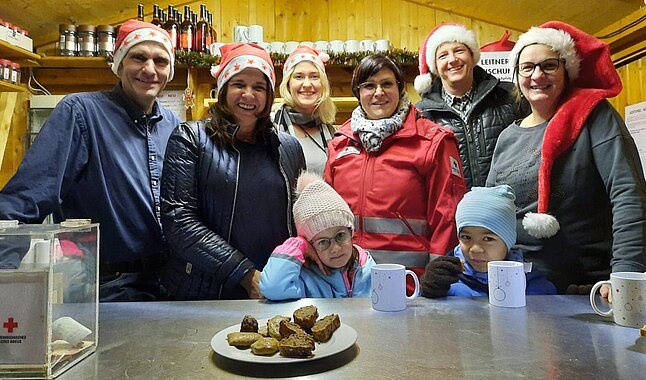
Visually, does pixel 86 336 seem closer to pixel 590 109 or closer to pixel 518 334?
pixel 518 334

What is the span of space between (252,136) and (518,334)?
42.7 inches

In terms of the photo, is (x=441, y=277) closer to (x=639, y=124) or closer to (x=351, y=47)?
(x=639, y=124)

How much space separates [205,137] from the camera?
5.10ft

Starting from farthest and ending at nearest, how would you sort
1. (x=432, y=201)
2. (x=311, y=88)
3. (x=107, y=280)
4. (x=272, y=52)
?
(x=272, y=52) → (x=311, y=88) → (x=432, y=201) → (x=107, y=280)

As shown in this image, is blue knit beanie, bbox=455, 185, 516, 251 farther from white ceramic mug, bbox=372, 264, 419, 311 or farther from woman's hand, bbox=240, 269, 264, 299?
woman's hand, bbox=240, 269, 264, 299

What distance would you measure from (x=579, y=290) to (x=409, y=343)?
2.42 feet

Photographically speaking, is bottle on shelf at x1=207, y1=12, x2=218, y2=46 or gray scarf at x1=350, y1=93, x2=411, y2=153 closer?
gray scarf at x1=350, y1=93, x2=411, y2=153

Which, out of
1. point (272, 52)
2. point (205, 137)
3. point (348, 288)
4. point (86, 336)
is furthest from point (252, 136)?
point (272, 52)

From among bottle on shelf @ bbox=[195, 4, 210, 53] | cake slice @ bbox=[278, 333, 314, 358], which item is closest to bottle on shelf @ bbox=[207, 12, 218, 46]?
bottle on shelf @ bbox=[195, 4, 210, 53]

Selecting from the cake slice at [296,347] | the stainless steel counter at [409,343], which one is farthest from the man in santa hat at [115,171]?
the cake slice at [296,347]

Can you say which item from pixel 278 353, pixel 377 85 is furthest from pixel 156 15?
pixel 278 353

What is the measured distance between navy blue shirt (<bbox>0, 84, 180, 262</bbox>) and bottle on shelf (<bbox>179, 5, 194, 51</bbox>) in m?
1.79

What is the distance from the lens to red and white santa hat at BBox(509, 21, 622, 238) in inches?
57.7

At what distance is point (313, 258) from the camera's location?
141 centimetres
